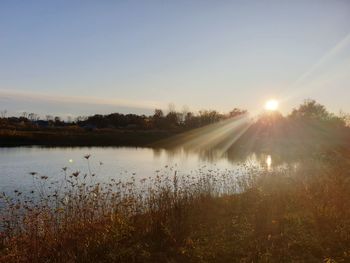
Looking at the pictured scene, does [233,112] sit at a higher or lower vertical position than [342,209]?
higher

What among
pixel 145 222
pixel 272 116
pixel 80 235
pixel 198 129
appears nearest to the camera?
pixel 80 235

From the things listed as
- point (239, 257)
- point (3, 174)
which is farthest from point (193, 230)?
point (3, 174)

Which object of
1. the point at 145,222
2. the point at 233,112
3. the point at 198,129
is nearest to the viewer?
the point at 145,222

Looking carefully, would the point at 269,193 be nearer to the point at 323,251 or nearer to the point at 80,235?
the point at 323,251

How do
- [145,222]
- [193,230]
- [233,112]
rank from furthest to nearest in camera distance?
[233,112]
[145,222]
[193,230]

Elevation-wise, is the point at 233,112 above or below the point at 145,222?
above

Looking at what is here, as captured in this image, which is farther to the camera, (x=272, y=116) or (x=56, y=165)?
(x=272, y=116)

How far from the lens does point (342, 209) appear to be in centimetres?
952

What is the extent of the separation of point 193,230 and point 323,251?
9.08ft

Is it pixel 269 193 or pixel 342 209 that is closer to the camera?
pixel 342 209

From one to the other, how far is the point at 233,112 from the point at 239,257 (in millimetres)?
125899

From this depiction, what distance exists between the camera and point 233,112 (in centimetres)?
13100

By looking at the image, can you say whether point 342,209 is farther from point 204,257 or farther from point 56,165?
point 56,165

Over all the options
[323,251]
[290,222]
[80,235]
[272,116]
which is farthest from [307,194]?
[272,116]
